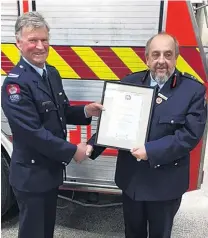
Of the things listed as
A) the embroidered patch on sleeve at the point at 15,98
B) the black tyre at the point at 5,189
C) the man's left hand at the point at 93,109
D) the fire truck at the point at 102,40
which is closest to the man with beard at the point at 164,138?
the man's left hand at the point at 93,109

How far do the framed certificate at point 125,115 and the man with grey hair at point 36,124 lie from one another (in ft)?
0.32

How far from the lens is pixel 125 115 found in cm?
199

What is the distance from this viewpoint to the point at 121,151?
6.96 ft

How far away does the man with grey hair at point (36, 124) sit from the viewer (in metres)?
1.91

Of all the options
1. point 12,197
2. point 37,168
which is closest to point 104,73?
point 37,168

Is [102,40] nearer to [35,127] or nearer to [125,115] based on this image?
[125,115]

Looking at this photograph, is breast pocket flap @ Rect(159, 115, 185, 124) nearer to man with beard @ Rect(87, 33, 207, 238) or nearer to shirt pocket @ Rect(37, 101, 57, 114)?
man with beard @ Rect(87, 33, 207, 238)

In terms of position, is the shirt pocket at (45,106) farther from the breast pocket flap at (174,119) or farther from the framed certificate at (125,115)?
the breast pocket flap at (174,119)

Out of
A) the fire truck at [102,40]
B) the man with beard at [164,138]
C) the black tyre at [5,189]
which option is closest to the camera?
the man with beard at [164,138]

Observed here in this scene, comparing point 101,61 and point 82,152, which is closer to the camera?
point 82,152

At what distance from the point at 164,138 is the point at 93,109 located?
0.50 metres

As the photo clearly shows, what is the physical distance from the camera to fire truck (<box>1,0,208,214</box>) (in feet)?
7.34

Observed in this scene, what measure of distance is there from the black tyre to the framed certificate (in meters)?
1.04

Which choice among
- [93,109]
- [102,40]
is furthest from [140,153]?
[102,40]
